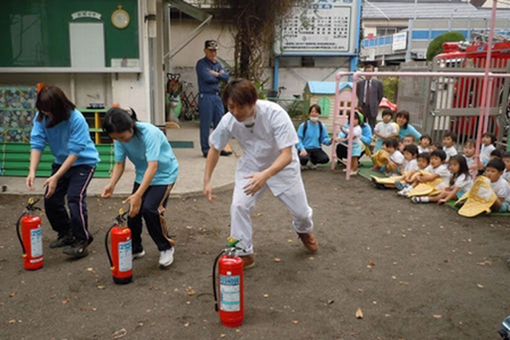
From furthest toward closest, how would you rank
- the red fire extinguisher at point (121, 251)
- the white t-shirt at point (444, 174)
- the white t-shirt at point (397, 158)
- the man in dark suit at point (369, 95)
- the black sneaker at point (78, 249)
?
the man in dark suit at point (369, 95) → the white t-shirt at point (397, 158) → the white t-shirt at point (444, 174) → the black sneaker at point (78, 249) → the red fire extinguisher at point (121, 251)

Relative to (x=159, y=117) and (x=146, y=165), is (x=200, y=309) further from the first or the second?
Answer: (x=159, y=117)

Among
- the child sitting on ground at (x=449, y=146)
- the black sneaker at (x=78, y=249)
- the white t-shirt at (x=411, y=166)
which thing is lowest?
the black sneaker at (x=78, y=249)

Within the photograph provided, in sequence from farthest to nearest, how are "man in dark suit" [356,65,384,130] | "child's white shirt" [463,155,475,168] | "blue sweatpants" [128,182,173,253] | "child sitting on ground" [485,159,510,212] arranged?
"man in dark suit" [356,65,384,130], "child's white shirt" [463,155,475,168], "child sitting on ground" [485,159,510,212], "blue sweatpants" [128,182,173,253]

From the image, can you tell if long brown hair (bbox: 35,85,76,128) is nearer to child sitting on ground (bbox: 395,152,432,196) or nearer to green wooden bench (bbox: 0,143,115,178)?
green wooden bench (bbox: 0,143,115,178)

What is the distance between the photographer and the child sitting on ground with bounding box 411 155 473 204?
6426 mm

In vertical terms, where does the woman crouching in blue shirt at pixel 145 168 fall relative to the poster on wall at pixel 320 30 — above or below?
below

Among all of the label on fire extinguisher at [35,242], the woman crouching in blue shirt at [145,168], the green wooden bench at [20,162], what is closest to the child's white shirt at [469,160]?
the woman crouching in blue shirt at [145,168]

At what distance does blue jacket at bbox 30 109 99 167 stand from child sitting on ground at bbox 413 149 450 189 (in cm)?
451

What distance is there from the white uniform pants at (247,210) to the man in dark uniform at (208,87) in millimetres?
4834

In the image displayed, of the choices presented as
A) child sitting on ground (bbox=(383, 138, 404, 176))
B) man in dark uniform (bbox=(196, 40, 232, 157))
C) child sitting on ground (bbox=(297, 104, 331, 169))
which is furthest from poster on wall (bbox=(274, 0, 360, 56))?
child sitting on ground (bbox=(383, 138, 404, 176))

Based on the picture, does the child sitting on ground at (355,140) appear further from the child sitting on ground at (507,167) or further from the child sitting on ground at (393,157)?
the child sitting on ground at (507,167)

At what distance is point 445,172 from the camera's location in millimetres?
6711

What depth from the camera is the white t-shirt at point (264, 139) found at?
375 centimetres

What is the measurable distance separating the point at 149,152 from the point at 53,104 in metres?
1.02
